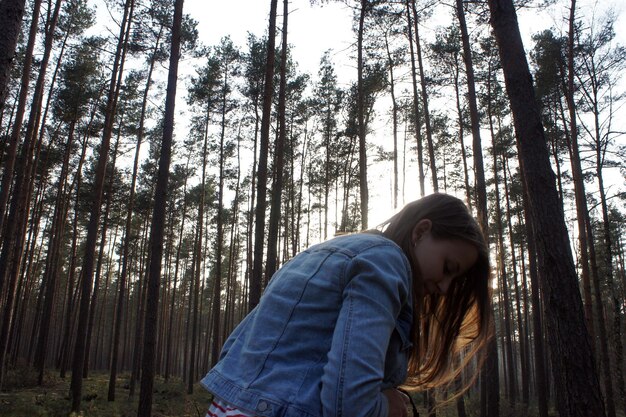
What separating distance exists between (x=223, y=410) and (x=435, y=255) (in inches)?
28.8

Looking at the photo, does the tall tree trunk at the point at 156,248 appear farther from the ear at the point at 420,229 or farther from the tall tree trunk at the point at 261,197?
the ear at the point at 420,229

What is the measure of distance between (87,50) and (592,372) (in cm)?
2029

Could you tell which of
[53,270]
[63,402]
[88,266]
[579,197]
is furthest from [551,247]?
[53,270]

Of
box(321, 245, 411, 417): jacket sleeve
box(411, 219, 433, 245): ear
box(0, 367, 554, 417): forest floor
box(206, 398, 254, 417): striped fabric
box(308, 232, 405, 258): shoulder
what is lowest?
box(0, 367, 554, 417): forest floor

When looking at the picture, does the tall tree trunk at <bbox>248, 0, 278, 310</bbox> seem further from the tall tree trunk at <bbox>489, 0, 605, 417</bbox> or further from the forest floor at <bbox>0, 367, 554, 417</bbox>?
the tall tree trunk at <bbox>489, 0, 605, 417</bbox>

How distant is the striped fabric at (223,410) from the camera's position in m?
1.03

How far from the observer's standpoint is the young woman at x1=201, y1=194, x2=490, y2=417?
3.11 feet

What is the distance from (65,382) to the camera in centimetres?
2056

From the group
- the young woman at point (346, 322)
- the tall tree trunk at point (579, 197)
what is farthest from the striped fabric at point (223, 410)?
the tall tree trunk at point (579, 197)

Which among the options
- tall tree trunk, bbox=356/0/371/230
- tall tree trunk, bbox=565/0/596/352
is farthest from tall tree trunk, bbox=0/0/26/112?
tall tree trunk, bbox=565/0/596/352

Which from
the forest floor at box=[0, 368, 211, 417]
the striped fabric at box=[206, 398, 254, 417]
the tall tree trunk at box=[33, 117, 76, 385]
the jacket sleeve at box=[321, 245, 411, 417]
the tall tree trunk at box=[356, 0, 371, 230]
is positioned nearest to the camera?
the jacket sleeve at box=[321, 245, 411, 417]

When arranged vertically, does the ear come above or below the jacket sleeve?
above

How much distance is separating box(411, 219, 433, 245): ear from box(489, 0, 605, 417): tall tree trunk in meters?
3.48

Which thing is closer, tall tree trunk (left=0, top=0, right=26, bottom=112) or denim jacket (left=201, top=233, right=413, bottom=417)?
denim jacket (left=201, top=233, right=413, bottom=417)
